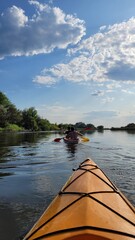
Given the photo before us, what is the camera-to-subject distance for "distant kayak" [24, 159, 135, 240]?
12.0ft

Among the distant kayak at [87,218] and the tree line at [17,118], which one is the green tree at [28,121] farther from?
the distant kayak at [87,218]

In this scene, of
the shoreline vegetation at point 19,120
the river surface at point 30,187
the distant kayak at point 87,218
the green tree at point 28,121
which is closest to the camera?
the distant kayak at point 87,218

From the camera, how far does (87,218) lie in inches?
157

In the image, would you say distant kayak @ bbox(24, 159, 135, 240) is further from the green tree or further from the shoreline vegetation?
the green tree

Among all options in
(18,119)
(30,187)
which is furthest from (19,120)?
(30,187)

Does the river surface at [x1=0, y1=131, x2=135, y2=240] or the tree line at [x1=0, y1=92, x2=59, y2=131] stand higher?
the tree line at [x1=0, y1=92, x2=59, y2=131]

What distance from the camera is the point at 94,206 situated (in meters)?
4.50

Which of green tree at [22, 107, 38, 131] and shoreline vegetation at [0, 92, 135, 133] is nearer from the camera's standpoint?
shoreline vegetation at [0, 92, 135, 133]

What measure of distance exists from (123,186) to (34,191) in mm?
3445

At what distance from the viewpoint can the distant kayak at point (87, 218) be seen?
144 inches

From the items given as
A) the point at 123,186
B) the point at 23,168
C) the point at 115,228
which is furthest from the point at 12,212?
the point at 23,168

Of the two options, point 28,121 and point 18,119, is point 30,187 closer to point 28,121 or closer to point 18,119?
point 18,119

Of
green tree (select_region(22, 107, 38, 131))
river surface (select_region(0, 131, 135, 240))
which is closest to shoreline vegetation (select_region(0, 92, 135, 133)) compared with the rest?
green tree (select_region(22, 107, 38, 131))

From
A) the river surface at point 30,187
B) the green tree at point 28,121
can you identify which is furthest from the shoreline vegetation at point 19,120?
the river surface at point 30,187
